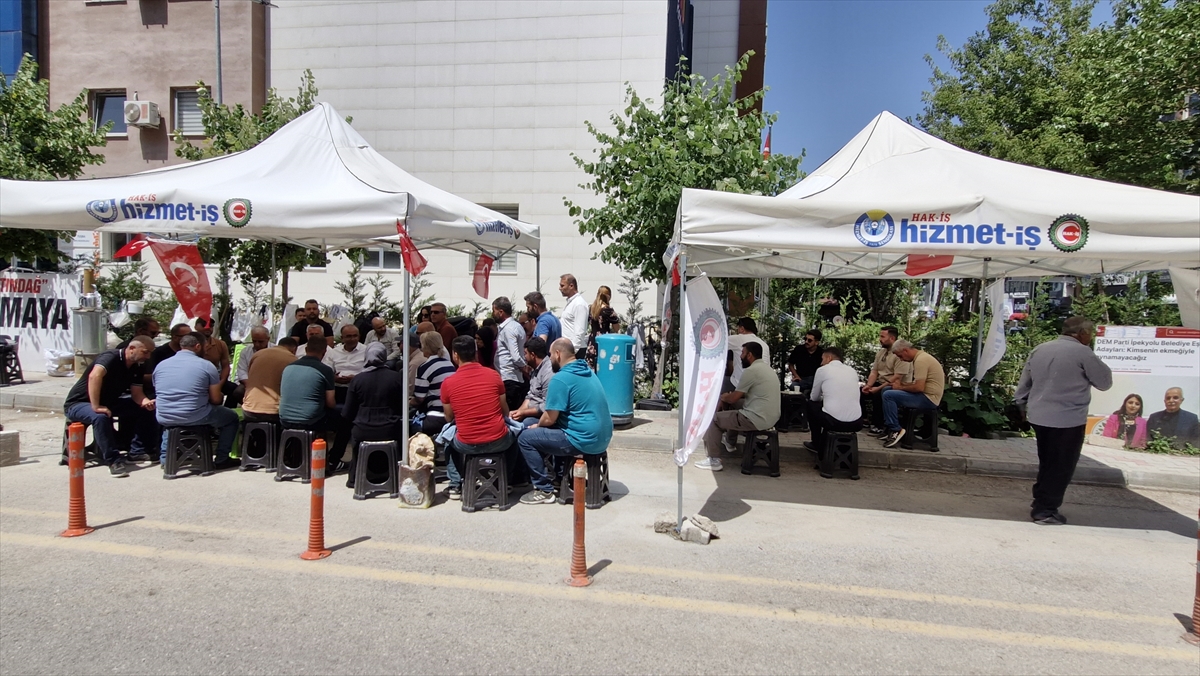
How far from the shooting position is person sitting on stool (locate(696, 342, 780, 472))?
7402mm

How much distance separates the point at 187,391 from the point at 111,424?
101cm

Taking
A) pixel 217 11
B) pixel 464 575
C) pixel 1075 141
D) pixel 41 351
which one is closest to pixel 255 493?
pixel 464 575

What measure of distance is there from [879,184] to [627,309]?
1035 centimetres

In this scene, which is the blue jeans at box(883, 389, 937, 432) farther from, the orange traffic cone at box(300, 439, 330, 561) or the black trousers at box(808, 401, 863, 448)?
the orange traffic cone at box(300, 439, 330, 561)

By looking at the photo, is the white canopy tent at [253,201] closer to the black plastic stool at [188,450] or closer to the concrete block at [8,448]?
the black plastic stool at [188,450]

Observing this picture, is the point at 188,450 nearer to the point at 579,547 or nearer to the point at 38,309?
the point at 579,547

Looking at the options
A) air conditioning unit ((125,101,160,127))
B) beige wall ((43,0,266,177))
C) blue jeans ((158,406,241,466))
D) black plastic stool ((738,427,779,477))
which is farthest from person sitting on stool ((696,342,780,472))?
air conditioning unit ((125,101,160,127))

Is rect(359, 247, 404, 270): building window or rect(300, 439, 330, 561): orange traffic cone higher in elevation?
rect(359, 247, 404, 270): building window

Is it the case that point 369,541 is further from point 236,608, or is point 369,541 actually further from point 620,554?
point 620,554

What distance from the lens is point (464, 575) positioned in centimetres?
482

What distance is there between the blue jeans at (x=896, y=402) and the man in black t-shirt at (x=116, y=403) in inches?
329

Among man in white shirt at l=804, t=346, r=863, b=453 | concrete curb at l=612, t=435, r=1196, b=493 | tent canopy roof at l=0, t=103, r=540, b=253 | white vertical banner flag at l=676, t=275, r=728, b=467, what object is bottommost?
concrete curb at l=612, t=435, r=1196, b=493

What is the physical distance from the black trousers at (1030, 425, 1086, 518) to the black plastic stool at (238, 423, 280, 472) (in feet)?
24.2

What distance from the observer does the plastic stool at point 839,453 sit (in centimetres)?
764
